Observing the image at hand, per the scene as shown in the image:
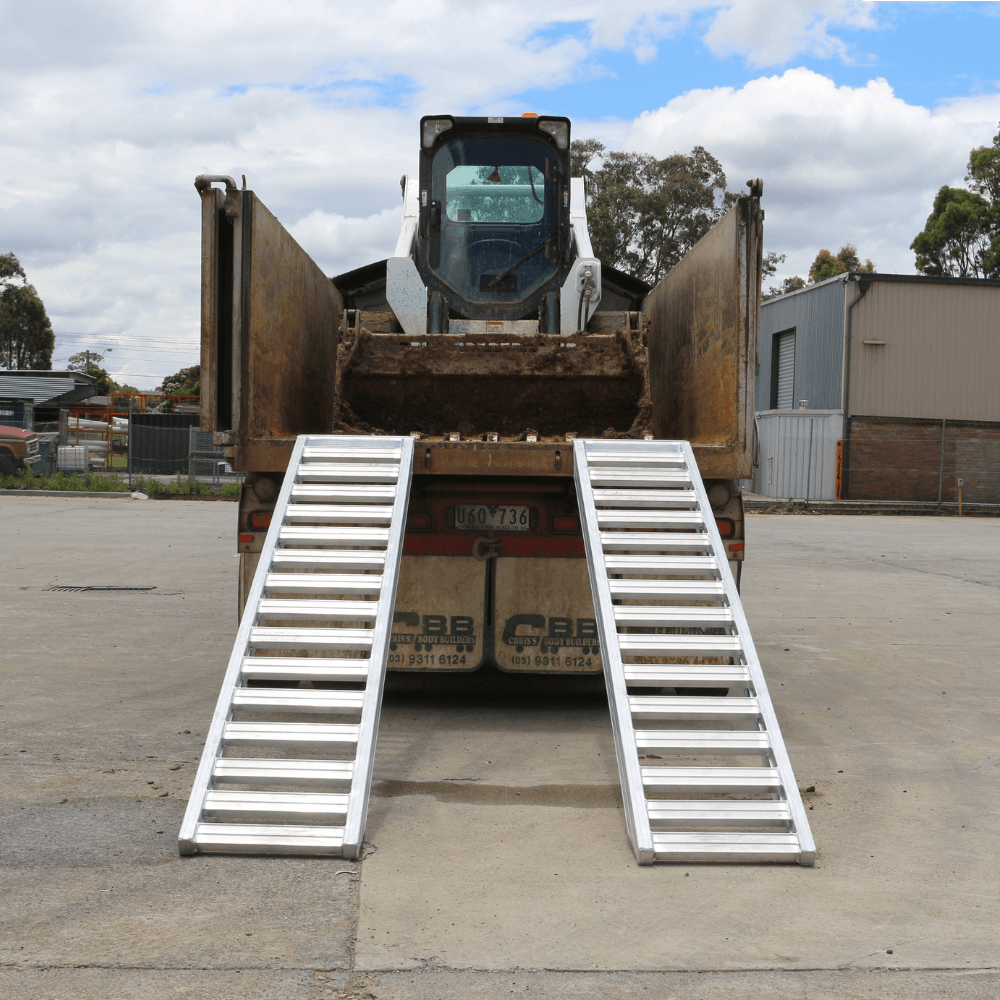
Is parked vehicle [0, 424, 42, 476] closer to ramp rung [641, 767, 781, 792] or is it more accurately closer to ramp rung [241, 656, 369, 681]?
ramp rung [241, 656, 369, 681]

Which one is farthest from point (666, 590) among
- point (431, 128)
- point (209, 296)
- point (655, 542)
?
point (431, 128)

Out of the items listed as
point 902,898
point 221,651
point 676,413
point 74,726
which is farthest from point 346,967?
point 221,651

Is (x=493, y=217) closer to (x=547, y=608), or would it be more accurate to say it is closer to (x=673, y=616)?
(x=547, y=608)

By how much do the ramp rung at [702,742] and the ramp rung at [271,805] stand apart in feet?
3.88

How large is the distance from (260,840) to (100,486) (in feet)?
80.7

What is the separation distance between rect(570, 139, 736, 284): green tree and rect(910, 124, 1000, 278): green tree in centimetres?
1075

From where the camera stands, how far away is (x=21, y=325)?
59.0 metres

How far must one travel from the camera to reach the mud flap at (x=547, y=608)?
19.8 feet

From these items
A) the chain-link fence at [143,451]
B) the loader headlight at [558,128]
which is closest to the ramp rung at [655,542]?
the loader headlight at [558,128]

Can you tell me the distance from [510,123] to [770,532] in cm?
1363

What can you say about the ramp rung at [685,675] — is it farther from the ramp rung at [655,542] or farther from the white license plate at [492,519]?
the white license plate at [492,519]

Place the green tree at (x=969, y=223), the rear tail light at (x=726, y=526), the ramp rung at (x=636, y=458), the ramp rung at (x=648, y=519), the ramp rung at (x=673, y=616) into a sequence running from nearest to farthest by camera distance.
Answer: the ramp rung at (x=673, y=616) → the ramp rung at (x=648, y=519) → the ramp rung at (x=636, y=458) → the rear tail light at (x=726, y=526) → the green tree at (x=969, y=223)

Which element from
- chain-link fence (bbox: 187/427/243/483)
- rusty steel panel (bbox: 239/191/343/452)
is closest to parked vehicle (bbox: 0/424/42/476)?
chain-link fence (bbox: 187/427/243/483)

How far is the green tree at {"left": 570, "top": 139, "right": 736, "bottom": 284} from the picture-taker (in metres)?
41.0
